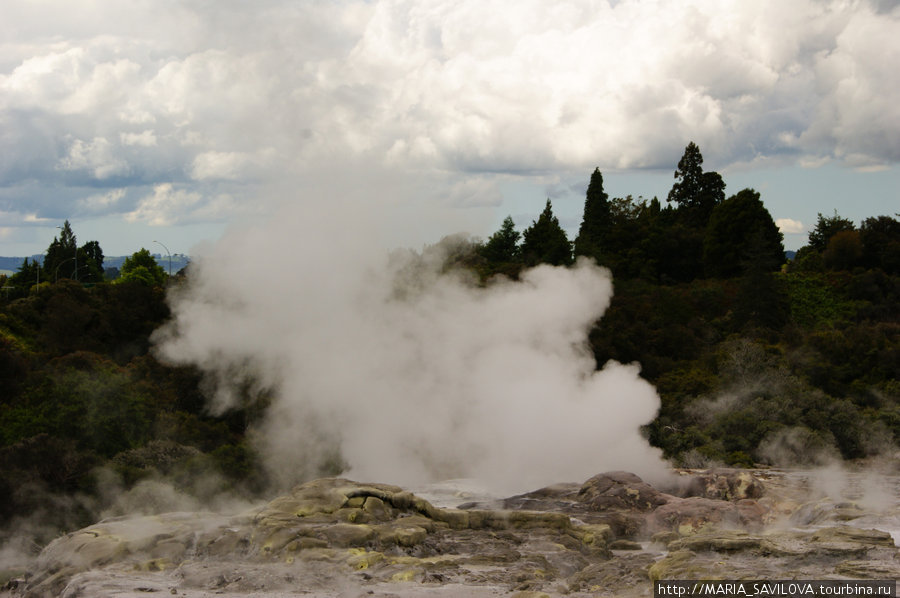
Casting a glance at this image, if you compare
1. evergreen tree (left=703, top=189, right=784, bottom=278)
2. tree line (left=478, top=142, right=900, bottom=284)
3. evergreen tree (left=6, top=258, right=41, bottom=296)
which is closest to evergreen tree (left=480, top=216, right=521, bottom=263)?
tree line (left=478, top=142, right=900, bottom=284)

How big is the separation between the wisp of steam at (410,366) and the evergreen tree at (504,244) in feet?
90.5

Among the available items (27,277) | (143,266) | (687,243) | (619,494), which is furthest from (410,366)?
(27,277)

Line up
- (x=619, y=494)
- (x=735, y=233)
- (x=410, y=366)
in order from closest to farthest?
(x=619, y=494)
(x=410, y=366)
(x=735, y=233)

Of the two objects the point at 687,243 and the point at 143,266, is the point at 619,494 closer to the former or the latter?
the point at 687,243

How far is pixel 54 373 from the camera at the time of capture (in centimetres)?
2705

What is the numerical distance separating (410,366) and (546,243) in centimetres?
2598

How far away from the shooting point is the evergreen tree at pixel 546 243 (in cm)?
4622

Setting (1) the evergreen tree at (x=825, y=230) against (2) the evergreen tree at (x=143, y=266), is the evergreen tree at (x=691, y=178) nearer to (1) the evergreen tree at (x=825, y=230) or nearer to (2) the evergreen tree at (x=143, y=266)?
(1) the evergreen tree at (x=825, y=230)

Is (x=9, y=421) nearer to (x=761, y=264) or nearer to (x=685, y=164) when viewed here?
(x=761, y=264)

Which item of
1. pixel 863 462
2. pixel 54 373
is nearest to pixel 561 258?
pixel 863 462

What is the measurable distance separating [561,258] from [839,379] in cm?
1640

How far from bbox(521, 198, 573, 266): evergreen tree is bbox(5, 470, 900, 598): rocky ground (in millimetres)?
26129

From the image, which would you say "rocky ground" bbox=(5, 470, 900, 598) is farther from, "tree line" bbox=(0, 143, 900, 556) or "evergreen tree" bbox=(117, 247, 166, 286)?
"evergreen tree" bbox=(117, 247, 166, 286)

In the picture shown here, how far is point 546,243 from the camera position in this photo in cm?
5028
